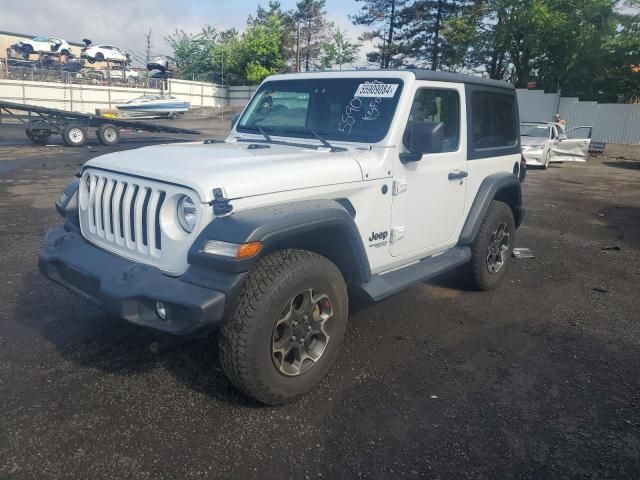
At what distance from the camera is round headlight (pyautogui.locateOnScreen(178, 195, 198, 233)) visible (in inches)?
112

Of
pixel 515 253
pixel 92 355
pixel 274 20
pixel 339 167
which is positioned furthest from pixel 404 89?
pixel 274 20

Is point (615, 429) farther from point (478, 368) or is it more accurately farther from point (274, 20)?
point (274, 20)

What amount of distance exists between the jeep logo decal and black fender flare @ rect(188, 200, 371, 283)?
0.77 ft

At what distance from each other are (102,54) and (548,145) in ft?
118

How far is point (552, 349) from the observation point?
4039 mm

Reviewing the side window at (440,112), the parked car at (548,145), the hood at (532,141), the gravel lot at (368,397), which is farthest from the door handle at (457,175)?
the hood at (532,141)

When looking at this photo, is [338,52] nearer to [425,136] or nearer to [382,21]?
[382,21]

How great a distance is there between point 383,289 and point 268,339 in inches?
43.3

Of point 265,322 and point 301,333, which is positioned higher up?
point 265,322

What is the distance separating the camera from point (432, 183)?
4.12 metres

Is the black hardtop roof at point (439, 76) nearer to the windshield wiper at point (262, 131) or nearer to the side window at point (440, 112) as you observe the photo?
the side window at point (440, 112)

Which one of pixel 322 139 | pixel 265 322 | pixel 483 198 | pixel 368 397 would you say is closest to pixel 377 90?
pixel 322 139

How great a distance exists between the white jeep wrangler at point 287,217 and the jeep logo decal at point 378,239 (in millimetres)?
13

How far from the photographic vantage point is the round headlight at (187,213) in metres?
2.86
